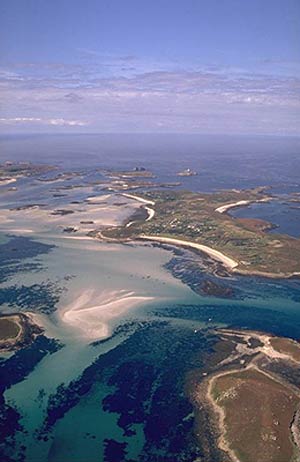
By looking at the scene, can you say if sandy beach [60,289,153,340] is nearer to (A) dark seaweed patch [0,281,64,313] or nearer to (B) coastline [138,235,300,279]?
(A) dark seaweed patch [0,281,64,313]

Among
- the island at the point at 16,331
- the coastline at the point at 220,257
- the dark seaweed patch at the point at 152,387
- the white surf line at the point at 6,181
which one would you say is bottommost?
the dark seaweed patch at the point at 152,387

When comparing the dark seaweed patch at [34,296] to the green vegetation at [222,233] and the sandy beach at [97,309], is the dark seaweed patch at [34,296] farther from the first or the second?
the green vegetation at [222,233]

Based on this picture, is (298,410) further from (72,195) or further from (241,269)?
(72,195)

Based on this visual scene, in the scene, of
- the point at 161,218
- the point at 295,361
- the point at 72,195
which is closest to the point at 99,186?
the point at 72,195

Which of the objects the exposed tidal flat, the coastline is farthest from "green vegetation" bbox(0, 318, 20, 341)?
the coastline

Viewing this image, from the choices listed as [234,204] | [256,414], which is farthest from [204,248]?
[256,414]

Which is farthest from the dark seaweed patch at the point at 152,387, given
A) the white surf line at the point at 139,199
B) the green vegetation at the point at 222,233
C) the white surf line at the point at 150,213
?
the white surf line at the point at 139,199
